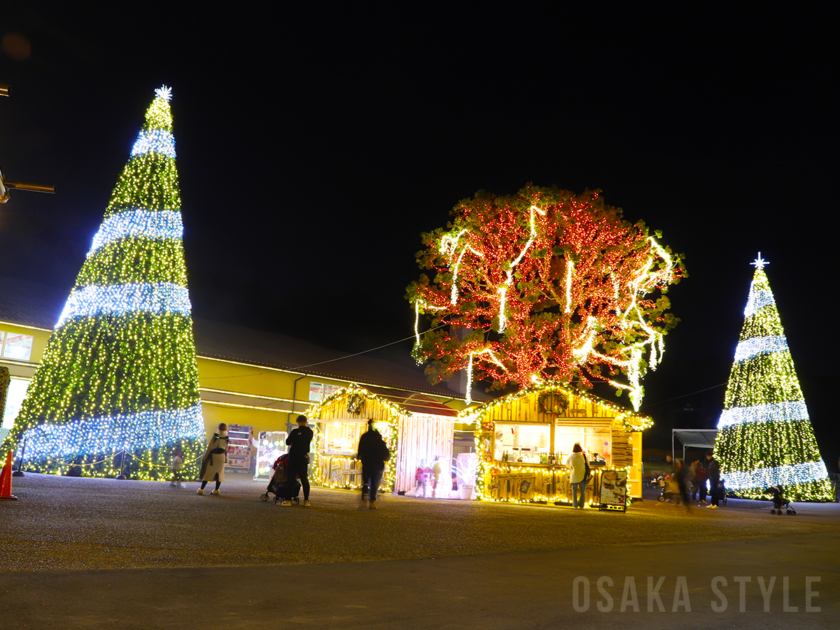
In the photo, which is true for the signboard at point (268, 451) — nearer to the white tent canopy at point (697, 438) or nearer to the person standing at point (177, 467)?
the person standing at point (177, 467)

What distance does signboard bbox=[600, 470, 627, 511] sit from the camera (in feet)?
60.2

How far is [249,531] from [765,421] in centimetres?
2335

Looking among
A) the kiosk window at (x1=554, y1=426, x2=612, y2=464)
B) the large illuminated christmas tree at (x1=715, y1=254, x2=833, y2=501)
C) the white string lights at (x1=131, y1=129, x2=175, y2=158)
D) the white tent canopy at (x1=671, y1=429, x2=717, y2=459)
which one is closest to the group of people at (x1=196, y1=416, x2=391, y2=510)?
the kiosk window at (x1=554, y1=426, x2=612, y2=464)

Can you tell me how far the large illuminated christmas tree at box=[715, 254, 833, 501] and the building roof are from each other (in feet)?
50.8

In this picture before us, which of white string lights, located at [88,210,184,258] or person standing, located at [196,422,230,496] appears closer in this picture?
person standing, located at [196,422,230,496]

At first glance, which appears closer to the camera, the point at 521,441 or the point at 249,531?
the point at 249,531

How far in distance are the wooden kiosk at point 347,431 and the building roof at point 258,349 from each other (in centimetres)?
804

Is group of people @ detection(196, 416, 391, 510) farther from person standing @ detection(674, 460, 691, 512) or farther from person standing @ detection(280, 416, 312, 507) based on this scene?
person standing @ detection(674, 460, 691, 512)

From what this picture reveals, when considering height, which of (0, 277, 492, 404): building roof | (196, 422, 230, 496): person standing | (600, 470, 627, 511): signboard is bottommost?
(600, 470, 627, 511): signboard

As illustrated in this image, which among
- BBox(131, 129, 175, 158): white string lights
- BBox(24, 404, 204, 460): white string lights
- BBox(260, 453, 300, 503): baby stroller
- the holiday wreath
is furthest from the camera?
the holiday wreath

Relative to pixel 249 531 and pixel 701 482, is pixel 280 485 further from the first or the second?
pixel 701 482

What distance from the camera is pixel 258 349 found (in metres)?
32.7

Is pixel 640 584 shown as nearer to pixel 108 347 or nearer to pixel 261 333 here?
pixel 108 347

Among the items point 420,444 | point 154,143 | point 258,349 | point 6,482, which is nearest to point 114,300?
point 154,143
